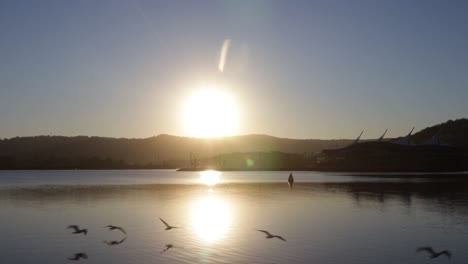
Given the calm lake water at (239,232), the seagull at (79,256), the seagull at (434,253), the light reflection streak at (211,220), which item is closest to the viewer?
the seagull at (434,253)

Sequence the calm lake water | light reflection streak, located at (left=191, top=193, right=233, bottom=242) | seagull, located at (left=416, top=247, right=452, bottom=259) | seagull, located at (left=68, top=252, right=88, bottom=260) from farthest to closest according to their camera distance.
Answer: light reflection streak, located at (left=191, top=193, right=233, bottom=242), the calm lake water, seagull, located at (left=68, top=252, right=88, bottom=260), seagull, located at (left=416, top=247, right=452, bottom=259)

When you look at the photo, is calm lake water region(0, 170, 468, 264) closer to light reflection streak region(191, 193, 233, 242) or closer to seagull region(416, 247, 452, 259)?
light reflection streak region(191, 193, 233, 242)

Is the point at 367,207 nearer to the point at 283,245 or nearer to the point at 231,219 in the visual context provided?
the point at 231,219

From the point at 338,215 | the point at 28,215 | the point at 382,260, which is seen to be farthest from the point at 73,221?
the point at 382,260

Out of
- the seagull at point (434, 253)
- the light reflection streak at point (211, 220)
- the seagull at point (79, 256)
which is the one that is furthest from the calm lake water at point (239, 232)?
the seagull at point (79, 256)

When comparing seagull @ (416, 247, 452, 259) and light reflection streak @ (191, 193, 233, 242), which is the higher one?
light reflection streak @ (191, 193, 233, 242)

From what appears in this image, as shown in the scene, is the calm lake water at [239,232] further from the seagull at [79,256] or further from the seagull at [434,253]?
the seagull at [79,256]

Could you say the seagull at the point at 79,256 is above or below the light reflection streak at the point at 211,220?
below

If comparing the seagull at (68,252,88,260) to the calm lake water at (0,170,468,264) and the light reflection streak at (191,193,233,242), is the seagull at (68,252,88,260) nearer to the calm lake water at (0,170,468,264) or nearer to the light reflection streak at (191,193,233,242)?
the calm lake water at (0,170,468,264)

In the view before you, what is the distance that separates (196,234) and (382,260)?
1401 centimetres

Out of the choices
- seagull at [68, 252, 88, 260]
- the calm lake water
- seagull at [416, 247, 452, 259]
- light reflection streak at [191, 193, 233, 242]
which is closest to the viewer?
seagull at [416, 247, 452, 259]

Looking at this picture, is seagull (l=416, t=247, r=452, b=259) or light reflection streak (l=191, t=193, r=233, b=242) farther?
light reflection streak (l=191, t=193, r=233, b=242)

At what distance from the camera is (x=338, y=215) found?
48875mm

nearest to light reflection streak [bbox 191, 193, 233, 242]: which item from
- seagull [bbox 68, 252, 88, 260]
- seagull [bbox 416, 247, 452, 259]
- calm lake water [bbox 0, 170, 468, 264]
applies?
calm lake water [bbox 0, 170, 468, 264]
